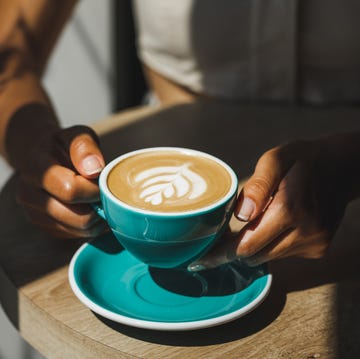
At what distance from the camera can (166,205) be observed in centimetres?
70

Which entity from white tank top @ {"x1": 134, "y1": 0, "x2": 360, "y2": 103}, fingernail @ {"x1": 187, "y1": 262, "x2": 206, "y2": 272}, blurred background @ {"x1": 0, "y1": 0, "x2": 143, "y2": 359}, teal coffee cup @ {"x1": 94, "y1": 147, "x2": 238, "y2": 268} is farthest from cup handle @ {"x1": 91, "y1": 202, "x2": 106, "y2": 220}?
blurred background @ {"x1": 0, "y1": 0, "x2": 143, "y2": 359}

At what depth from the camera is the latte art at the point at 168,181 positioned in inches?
28.1

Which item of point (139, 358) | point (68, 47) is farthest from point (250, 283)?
point (68, 47)

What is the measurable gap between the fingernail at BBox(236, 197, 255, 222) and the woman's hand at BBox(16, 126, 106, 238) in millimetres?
172

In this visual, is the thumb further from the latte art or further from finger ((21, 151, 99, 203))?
finger ((21, 151, 99, 203))

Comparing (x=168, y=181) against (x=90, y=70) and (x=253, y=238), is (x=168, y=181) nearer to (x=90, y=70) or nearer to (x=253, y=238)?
(x=253, y=238)

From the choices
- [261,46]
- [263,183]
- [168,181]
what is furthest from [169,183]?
[261,46]

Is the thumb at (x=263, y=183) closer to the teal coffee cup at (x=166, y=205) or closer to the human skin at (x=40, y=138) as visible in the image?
Result: the teal coffee cup at (x=166, y=205)

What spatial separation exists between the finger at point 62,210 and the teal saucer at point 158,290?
35 mm

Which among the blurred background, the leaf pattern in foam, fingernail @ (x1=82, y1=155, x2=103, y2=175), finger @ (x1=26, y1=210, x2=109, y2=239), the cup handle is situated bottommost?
the blurred background

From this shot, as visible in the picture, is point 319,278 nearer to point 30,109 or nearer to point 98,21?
point 30,109

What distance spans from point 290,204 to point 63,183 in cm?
27

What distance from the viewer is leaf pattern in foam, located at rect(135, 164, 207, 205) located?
2.38 feet

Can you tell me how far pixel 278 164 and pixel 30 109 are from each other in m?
0.44
